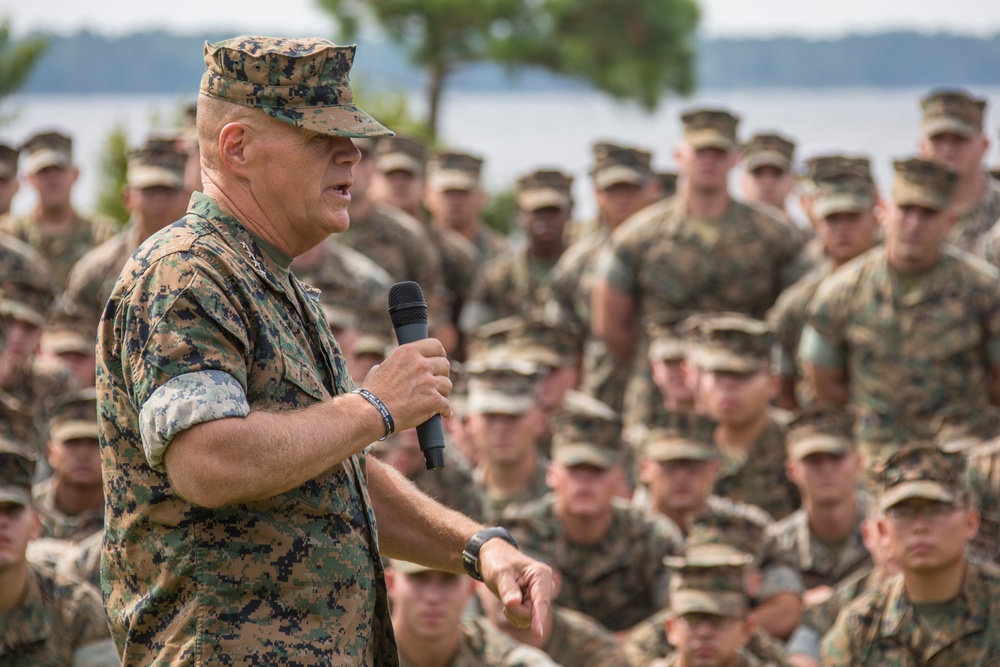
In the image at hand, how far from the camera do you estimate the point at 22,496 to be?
554 cm

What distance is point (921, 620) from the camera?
556 centimetres

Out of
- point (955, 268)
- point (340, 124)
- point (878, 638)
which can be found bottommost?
point (878, 638)

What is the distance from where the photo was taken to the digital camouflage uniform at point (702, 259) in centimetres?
830

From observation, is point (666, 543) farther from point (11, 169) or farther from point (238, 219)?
point (11, 169)

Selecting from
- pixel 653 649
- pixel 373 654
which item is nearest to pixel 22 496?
pixel 653 649

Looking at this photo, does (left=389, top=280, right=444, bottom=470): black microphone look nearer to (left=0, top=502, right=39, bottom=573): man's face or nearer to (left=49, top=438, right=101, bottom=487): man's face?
(left=0, top=502, right=39, bottom=573): man's face

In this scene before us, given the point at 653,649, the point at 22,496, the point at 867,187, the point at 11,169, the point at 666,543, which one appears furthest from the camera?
the point at 11,169

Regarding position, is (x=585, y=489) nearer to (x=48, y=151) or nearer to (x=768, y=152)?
(x=768, y=152)

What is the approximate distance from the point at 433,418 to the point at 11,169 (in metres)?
8.42

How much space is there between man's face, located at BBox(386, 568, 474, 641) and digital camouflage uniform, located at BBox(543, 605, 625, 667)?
511 mm

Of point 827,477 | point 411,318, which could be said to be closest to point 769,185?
point 827,477

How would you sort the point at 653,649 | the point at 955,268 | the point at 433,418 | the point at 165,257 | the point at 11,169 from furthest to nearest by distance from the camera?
the point at 11,169 → the point at 955,268 → the point at 653,649 → the point at 433,418 → the point at 165,257

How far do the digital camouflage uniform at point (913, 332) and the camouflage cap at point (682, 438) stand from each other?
32.4 inches

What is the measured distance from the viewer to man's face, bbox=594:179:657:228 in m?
9.48
